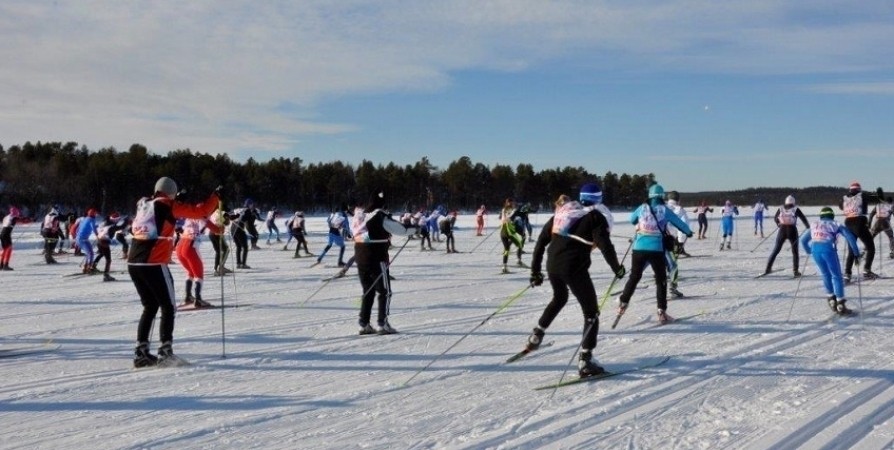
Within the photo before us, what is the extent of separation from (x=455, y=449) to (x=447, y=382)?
1.68m

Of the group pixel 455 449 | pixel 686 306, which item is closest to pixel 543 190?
pixel 686 306

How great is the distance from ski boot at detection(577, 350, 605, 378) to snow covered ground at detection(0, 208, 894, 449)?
0.55 feet

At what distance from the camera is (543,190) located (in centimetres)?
9406

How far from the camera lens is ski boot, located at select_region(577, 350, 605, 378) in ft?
20.0

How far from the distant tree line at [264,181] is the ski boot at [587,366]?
38.0 meters

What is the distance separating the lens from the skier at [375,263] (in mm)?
8352

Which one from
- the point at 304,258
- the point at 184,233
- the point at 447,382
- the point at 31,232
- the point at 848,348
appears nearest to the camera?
the point at 447,382

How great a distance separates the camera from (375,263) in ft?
27.7

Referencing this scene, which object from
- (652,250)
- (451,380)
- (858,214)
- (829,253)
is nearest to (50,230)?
(652,250)

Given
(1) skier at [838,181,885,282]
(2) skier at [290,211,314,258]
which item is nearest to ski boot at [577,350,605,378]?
(1) skier at [838,181,885,282]

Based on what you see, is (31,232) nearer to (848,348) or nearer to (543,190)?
(848,348)

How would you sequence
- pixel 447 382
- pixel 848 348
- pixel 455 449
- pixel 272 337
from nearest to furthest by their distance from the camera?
1. pixel 455 449
2. pixel 447 382
3. pixel 848 348
4. pixel 272 337

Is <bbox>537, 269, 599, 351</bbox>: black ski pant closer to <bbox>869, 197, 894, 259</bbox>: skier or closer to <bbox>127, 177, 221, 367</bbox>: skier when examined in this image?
<bbox>127, 177, 221, 367</bbox>: skier

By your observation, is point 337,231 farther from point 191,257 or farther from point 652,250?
point 652,250
